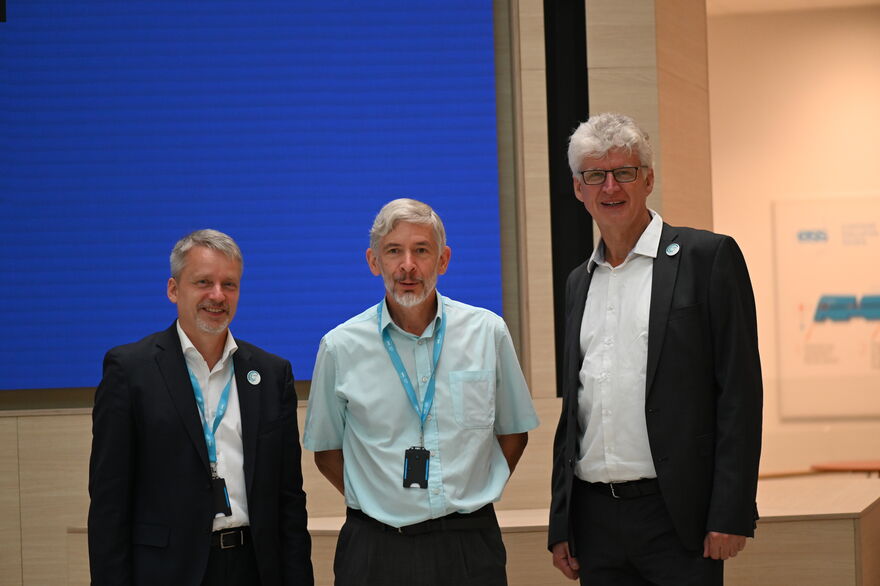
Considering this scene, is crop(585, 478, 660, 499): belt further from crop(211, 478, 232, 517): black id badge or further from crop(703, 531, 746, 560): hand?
crop(211, 478, 232, 517): black id badge

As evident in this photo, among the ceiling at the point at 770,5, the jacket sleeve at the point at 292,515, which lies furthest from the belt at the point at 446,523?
the ceiling at the point at 770,5

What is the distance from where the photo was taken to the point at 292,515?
9.14 feet

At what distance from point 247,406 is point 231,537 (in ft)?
1.20

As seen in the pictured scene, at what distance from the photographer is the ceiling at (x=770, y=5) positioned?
6244mm

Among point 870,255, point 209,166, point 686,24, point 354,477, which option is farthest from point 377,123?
point 870,255

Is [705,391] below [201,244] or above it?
below

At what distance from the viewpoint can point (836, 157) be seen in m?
6.48

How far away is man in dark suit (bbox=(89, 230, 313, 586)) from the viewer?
2.54m

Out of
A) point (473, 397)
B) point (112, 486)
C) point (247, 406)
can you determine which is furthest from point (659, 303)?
point (112, 486)

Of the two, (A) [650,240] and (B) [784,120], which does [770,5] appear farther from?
(A) [650,240]

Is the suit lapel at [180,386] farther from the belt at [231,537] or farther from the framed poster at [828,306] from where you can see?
the framed poster at [828,306]

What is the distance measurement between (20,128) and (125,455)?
3.09 m

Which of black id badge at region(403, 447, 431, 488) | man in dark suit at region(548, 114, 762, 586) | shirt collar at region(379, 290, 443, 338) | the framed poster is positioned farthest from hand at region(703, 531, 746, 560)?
the framed poster

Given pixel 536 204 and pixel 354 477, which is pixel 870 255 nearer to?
pixel 536 204
